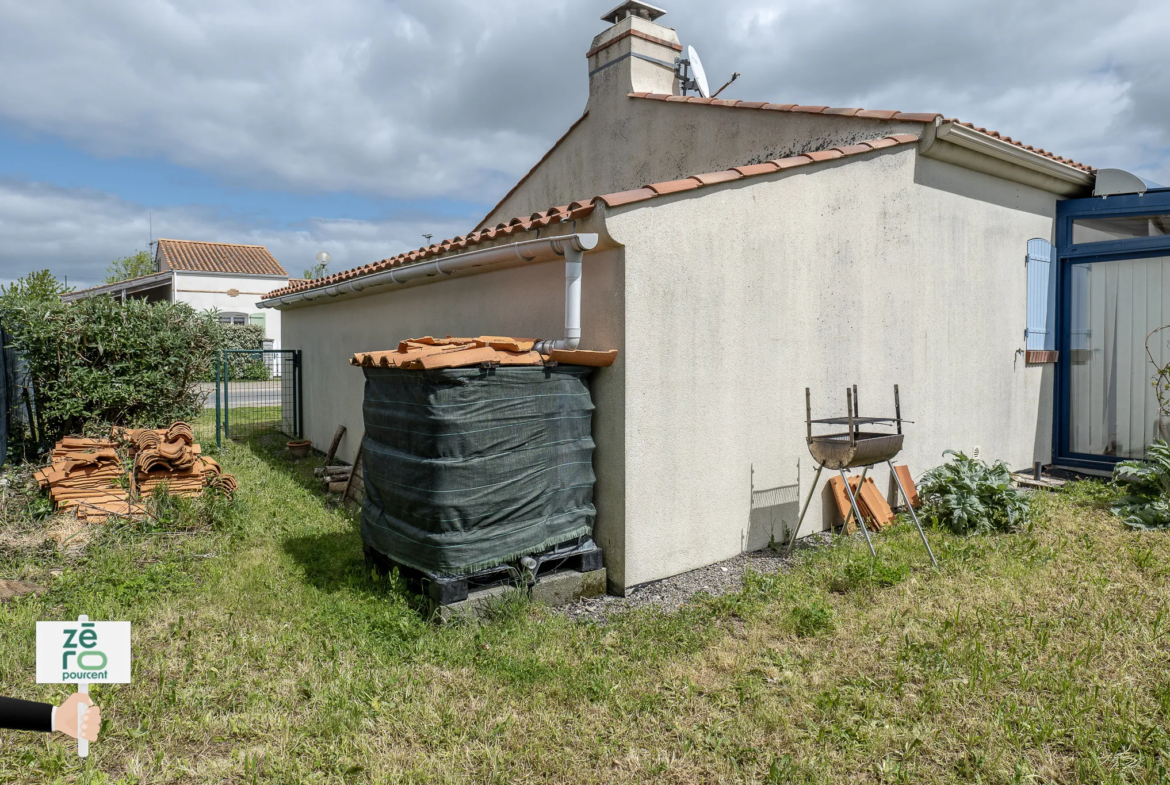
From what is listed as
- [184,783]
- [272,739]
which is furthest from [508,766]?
[184,783]

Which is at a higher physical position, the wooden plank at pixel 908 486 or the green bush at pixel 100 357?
the green bush at pixel 100 357

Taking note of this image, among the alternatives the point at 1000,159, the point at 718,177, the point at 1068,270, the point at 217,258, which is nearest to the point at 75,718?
the point at 718,177

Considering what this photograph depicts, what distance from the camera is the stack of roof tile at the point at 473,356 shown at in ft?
13.6

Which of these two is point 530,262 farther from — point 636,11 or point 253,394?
point 253,394

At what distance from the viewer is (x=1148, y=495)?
20.9ft

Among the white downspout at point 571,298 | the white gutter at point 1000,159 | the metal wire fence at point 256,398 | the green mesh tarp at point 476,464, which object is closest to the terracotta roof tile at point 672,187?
the white downspout at point 571,298

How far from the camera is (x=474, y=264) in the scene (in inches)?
229

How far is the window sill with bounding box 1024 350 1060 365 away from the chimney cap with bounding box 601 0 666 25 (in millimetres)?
6177

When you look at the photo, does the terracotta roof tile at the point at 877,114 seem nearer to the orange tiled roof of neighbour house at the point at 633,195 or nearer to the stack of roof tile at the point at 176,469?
the orange tiled roof of neighbour house at the point at 633,195

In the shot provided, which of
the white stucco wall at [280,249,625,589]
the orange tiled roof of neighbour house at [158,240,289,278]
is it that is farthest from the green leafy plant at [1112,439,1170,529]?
the orange tiled roof of neighbour house at [158,240,289,278]

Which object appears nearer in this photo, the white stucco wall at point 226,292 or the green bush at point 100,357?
the green bush at point 100,357

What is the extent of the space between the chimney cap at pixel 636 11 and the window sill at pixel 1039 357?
618 cm

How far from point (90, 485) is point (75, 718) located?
5.91 m

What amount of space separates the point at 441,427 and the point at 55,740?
2.26m
